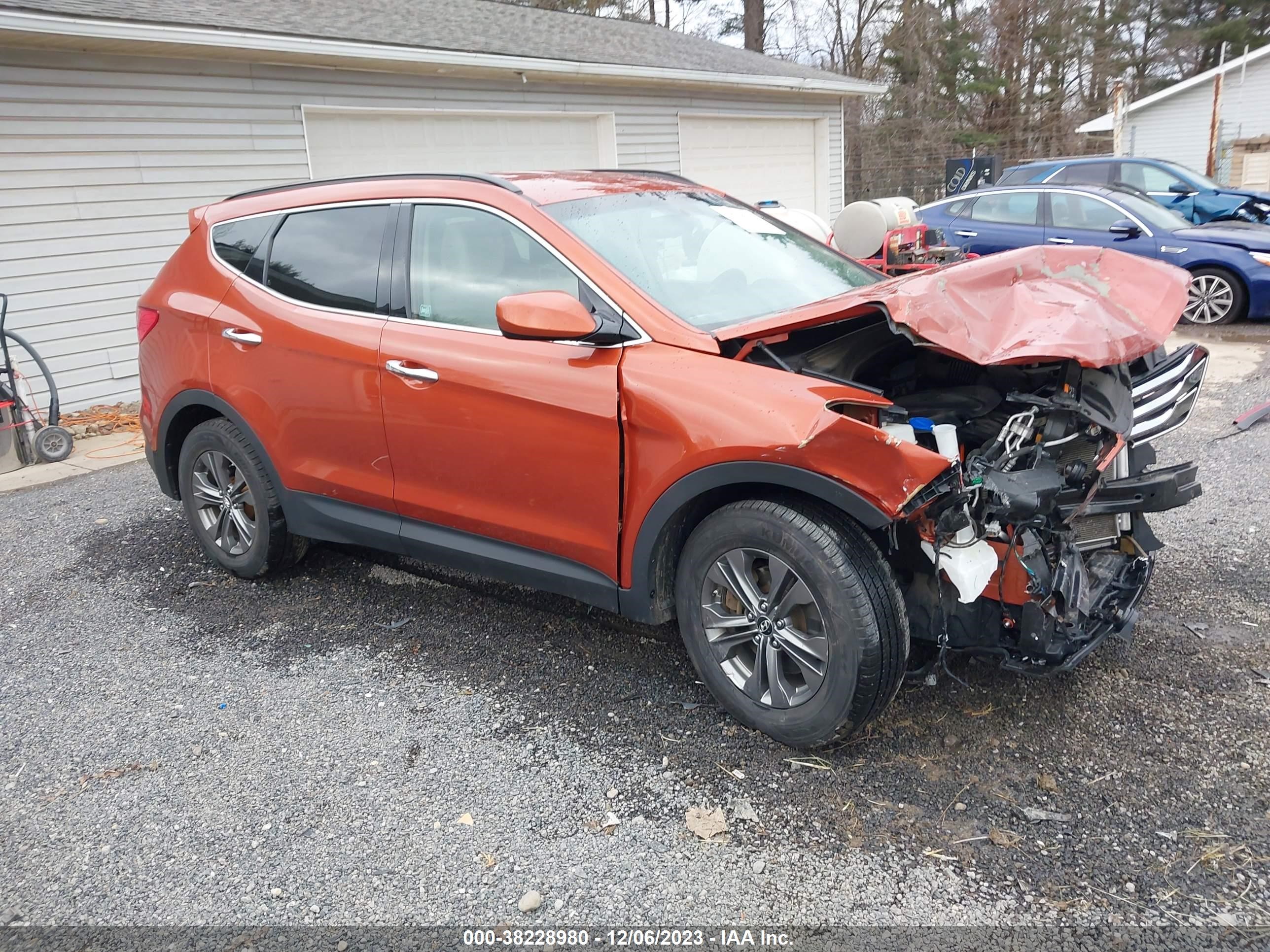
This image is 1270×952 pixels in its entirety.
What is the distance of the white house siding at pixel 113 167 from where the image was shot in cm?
779

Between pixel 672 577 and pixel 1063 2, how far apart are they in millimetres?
30275

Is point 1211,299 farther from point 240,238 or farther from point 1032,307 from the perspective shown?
point 240,238

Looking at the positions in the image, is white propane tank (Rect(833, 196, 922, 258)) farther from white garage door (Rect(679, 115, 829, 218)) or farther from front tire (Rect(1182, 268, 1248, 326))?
white garage door (Rect(679, 115, 829, 218))

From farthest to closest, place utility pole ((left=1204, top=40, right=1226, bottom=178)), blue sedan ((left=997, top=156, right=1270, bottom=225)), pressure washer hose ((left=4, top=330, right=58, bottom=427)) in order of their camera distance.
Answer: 1. utility pole ((left=1204, top=40, right=1226, bottom=178))
2. blue sedan ((left=997, top=156, right=1270, bottom=225))
3. pressure washer hose ((left=4, top=330, right=58, bottom=427))

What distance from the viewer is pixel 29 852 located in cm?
277

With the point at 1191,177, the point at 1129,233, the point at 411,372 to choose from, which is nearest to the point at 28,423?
the point at 411,372

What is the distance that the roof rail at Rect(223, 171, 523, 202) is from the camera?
11.8ft

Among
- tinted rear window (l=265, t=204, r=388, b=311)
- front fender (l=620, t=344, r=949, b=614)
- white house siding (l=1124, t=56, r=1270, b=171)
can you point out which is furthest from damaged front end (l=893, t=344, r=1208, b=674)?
white house siding (l=1124, t=56, r=1270, b=171)

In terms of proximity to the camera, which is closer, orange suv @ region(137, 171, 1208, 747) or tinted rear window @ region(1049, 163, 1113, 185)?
orange suv @ region(137, 171, 1208, 747)

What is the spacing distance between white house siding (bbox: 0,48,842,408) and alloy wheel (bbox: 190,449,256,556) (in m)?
4.64

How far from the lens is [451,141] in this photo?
1087cm

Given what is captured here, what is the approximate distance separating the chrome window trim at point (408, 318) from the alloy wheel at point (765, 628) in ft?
2.67

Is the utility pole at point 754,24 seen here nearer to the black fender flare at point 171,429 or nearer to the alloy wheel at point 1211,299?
the alloy wheel at point 1211,299

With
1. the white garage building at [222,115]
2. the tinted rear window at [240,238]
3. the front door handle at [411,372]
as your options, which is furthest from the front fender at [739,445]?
the white garage building at [222,115]
